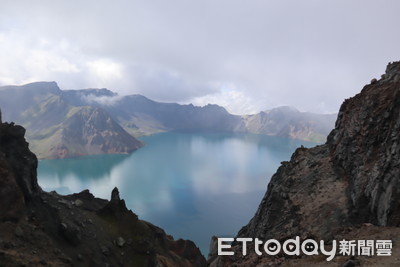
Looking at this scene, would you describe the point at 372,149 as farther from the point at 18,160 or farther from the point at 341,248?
the point at 18,160

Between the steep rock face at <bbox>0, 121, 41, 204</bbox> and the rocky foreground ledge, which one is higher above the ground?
the steep rock face at <bbox>0, 121, 41, 204</bbox>

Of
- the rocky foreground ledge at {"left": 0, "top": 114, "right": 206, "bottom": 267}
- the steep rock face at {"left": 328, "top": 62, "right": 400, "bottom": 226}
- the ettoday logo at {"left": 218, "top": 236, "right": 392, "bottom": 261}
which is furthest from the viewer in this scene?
the rocky foreground ledge at {"left": 0, "top": 114, "right": 206, "bottom": 267}

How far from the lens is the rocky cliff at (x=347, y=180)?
23.1 m

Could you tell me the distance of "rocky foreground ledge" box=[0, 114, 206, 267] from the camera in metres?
31.5

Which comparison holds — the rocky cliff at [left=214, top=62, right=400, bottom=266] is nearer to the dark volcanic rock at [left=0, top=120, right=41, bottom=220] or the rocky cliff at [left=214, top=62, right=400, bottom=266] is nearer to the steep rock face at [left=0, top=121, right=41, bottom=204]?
the dark volcanic rock at [left=0, top=120, right=41, bottom=220]

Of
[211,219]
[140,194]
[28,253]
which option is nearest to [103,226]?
[28,253]

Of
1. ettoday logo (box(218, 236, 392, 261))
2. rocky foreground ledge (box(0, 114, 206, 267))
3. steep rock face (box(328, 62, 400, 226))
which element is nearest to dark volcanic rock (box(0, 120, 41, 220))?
rocky foreground ledge (box(0, 114, 206, 267))

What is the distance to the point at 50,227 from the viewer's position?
37125 mm

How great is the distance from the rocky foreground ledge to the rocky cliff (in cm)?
2032

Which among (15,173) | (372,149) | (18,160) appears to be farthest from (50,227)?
(372,149)

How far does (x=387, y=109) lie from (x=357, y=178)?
8.63 metres

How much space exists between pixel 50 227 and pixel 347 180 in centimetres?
3884

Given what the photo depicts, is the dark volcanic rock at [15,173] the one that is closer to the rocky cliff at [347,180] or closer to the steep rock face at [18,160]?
the steep rock face at [18,160]

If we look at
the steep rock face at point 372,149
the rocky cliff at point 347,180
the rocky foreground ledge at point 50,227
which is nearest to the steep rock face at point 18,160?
the rocky foreground ledge at point 50,227
